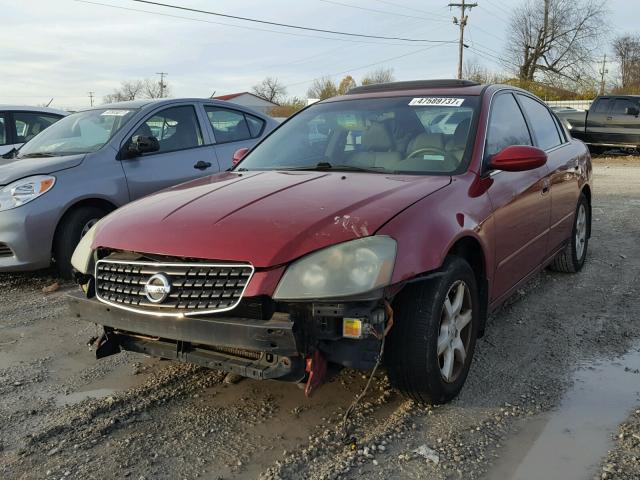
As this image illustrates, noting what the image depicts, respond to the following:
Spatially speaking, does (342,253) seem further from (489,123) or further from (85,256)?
(489,123)

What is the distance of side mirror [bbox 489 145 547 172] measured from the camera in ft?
11.1

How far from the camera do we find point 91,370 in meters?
3.56

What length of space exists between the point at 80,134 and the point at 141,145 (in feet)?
2.62

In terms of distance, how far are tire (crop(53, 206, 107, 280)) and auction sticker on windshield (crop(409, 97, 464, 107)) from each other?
316 cm

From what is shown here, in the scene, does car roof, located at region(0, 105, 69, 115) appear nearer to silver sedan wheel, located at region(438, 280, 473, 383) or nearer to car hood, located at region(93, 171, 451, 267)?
car hood, located at region(93, 171, 451, 267)

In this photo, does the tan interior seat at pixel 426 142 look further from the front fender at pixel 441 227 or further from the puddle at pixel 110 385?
the puddle at pixel 110 385

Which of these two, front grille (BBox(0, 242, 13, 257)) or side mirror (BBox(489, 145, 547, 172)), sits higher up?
side mirror (BBox(489, 145, 547, 172))

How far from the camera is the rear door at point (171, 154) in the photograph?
5.88 m

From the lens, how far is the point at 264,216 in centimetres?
278

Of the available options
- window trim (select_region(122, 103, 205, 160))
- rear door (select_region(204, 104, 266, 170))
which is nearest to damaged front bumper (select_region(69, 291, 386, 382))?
window trim (select_region(122, 103, 205, 160))

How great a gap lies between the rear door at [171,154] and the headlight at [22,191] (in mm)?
804

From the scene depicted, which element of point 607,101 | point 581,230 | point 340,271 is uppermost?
point 607,101

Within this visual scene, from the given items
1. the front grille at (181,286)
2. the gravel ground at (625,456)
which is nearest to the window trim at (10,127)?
the front grille at (181,286)

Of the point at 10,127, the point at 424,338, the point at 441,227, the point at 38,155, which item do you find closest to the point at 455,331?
the point at 424,338
